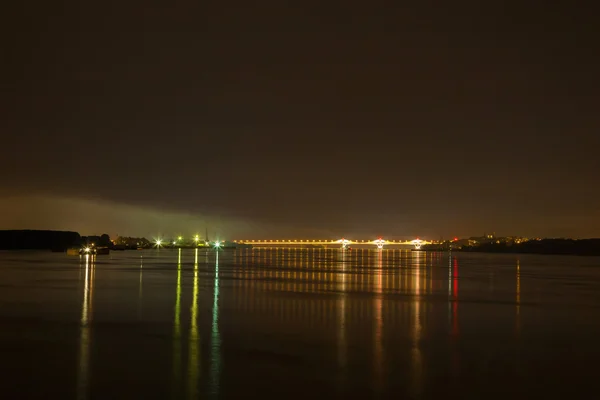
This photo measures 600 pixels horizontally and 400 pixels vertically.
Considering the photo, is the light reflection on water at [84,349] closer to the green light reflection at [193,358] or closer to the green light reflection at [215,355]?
the green light reflection at [193,358]

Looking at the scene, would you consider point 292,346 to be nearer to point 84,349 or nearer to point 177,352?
point 177,352

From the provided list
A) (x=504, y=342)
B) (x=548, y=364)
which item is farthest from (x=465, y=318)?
(x=548, y=364)

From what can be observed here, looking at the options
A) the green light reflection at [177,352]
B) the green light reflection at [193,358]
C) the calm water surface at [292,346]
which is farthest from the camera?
the calm water surface at [292,346]

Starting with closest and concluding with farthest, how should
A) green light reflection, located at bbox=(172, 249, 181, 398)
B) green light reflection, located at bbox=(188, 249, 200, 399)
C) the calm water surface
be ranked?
green light reflection, located at bbox=(188, 249, 200, 399), green light reflection, located at bbox=(172, 249, 181, 398), the calm water surface

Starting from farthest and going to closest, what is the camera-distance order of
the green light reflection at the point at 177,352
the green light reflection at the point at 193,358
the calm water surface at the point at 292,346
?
1. the calm water surface at the point at 292,346
2. the green light reflection at the point at 177,352
3. the green light reflection at the point at 193,358

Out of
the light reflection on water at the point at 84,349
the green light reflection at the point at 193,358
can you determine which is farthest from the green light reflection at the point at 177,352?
the light reflection on water at the point at 84,349

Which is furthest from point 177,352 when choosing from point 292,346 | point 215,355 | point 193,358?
point 292,346

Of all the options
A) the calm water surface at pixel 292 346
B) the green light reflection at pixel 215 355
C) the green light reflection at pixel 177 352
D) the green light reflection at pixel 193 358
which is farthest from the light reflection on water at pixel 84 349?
the green light reflection at pixel 215 355

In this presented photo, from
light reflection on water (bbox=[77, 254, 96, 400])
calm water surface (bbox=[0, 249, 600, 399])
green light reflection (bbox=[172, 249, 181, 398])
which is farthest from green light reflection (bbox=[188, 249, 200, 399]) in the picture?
light reflection on water (bbox=[77, 254, 96, 400])

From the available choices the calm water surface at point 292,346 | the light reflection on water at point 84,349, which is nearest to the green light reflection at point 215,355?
the calm water surface at point 292,346

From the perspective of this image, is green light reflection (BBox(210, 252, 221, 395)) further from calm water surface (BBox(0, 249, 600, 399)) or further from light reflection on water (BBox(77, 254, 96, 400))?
light reflection on water (BBox(77, 254, 96, 400))

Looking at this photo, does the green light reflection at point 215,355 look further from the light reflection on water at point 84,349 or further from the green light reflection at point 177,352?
the light reflection on water at point 84,349

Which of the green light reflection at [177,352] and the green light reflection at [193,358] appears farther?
the green light reflection at [177,352]

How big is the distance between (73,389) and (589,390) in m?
9.89
